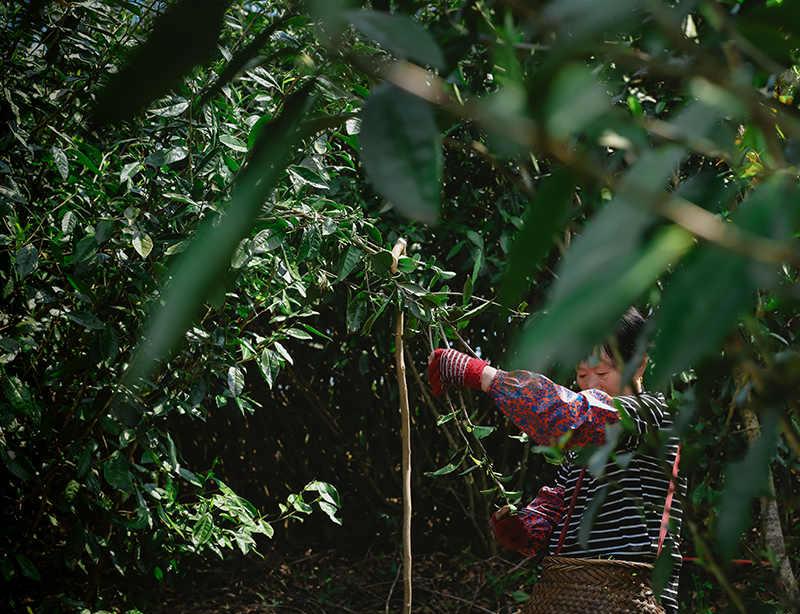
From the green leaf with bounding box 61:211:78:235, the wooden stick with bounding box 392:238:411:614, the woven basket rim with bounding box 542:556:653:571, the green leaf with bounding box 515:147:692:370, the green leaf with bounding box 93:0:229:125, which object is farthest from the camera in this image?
the green leaf with bounding box 61:211:78:235

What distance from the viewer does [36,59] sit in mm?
2314

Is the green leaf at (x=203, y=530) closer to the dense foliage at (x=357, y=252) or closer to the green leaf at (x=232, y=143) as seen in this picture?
the dense foliage at (x=357, y=252)

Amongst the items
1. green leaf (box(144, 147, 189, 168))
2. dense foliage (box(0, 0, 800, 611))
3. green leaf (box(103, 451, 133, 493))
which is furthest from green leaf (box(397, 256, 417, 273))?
green leaf (box(103, 451, 133, 493))

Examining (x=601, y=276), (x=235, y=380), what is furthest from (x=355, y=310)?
(x=601, y=276)

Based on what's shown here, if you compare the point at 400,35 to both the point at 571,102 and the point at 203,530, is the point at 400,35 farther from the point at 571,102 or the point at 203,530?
the point at 203,530

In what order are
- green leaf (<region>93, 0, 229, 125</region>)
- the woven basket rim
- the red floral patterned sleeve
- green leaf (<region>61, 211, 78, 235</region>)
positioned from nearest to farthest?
green leaf (<region>93, 0, 229, 125</region>)
the red floral patterned sleeve
the woven basket rim
green leaf (<region>61, 211, 78, 235</region>)

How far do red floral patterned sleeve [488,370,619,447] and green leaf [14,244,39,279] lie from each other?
1003mm

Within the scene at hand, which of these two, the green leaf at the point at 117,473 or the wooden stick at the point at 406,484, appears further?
the green leaf at the point at 117,473

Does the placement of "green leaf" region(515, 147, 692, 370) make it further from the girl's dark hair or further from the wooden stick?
the girl's dark hair

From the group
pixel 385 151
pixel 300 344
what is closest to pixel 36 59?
pixel 300 344

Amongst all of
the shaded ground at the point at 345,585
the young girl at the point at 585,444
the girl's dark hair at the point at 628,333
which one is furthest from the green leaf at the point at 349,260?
the shaded ground at the point at 345,585

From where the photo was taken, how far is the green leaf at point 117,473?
2283 mm

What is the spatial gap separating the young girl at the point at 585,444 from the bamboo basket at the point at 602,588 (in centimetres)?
5

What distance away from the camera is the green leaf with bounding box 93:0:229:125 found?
38 centimetres
